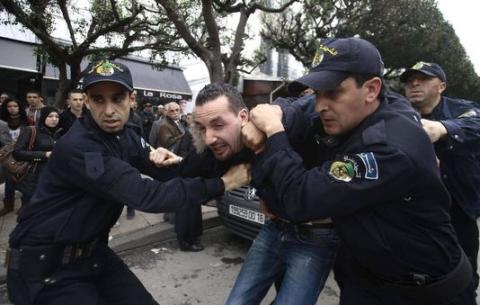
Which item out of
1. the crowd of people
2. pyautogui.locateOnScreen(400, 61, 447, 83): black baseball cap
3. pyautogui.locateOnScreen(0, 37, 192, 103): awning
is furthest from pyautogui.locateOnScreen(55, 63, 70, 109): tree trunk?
pyautogui.locateOnScreen(400, 61, 447, 83): black baseball cap

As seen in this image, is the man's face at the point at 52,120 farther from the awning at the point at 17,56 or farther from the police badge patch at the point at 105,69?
the awning at the point at 17,56

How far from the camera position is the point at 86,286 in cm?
201

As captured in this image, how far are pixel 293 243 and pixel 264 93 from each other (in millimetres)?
17652

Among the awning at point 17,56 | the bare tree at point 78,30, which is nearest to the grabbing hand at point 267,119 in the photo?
the bare tree at point 78,30

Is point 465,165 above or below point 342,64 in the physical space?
below

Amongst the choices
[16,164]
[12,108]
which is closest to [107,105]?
[16,164]

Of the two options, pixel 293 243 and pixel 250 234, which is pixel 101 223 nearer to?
pixel 293 243

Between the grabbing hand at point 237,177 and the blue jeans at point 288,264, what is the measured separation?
356 millimetres

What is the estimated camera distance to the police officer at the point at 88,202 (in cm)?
186

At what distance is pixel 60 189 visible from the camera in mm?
1993

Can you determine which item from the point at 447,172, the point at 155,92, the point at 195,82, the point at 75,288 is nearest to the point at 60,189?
the point at 75,288

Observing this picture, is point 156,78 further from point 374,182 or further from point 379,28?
point 374,182

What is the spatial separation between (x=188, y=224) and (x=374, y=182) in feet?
11.8

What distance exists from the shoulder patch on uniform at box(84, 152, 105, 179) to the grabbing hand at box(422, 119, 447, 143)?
5.52ft
